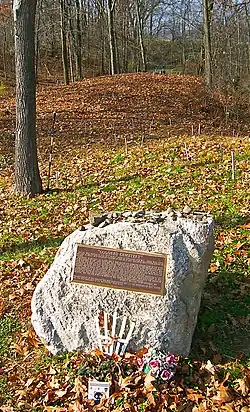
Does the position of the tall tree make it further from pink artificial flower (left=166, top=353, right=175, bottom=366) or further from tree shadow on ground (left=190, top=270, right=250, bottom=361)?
pink artificial flower (left=166, top=353, right=175, bottom=366)

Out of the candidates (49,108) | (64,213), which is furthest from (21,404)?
(49,108)

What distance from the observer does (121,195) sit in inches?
372

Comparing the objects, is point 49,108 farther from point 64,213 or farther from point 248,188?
point 248,188

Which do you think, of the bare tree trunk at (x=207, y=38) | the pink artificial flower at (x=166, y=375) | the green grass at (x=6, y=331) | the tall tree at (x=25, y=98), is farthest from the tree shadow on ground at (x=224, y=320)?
the bare tree trunk at (x=207, y=38)

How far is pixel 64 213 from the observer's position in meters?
9.07

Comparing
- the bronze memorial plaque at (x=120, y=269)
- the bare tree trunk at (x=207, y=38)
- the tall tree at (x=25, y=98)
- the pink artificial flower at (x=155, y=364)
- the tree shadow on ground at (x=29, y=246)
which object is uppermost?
the bare tree trunk at (x=207, y=38)

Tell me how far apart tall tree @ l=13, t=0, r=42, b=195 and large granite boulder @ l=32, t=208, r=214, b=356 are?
216 inches

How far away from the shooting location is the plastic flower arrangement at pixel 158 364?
4.33m

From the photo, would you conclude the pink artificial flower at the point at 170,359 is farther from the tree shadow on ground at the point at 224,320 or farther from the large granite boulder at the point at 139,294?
the tree shadow on ground at the point at 224,320

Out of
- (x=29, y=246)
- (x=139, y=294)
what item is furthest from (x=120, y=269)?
(x=29, y=246)

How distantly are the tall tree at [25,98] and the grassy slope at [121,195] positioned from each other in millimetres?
454

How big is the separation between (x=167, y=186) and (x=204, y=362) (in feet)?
17.2

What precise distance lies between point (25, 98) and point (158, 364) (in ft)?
23.3

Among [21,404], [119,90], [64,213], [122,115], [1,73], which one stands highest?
[1,73]
